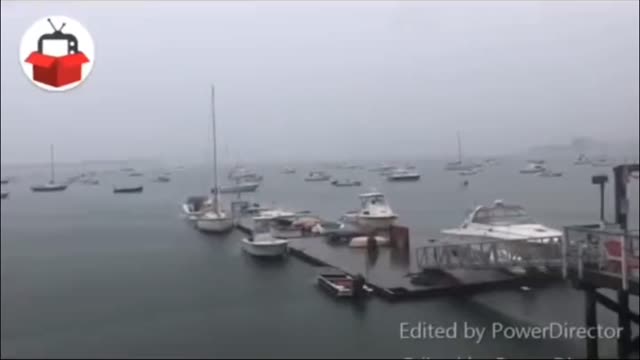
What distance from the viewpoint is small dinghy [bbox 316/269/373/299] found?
28.1 feet

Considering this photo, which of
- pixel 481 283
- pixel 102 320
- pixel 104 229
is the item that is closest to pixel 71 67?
pixel 102 320

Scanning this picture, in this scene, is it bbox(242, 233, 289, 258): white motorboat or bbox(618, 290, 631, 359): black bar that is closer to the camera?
bbox(618, 290, 631, 359): black bar

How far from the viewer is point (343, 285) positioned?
8875 mm

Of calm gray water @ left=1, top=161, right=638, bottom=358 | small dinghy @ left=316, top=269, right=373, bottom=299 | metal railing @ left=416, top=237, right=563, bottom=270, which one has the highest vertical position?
metal railing @ left=416, top=237, right=563, bottom=270

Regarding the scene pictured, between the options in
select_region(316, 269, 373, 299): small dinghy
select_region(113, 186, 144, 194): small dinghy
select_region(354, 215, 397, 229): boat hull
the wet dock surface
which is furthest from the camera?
select_region(113, 186, 144, 194): small dinghy

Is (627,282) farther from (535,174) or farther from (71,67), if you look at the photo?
(535,174)

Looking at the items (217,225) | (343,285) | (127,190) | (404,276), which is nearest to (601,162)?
(127,190)

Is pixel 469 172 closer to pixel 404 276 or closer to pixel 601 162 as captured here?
pixel 601 162

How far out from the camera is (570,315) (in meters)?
7.59

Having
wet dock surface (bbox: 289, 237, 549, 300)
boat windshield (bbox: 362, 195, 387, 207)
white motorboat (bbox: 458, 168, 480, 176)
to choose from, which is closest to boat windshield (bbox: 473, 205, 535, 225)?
wet dock surface (bbox: 289, 237, 549, 300)

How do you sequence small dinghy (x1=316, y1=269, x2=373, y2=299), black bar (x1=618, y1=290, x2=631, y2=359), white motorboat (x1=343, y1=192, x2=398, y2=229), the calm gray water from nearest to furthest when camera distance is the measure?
black bar (x1=618, y1=290, x2=631, y2=359)
the calm gray water
small dinghy (x1=316, y1=269, x2=373, y2=299)
white motorboat (x1=343, y1=192, x2=398, y2=229)

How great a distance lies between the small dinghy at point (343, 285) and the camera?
337 inches

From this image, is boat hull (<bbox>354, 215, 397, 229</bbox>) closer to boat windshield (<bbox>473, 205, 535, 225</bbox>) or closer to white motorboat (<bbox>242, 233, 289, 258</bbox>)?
white motorboat (<bbox>242, 233, 289, 258</bbox>)

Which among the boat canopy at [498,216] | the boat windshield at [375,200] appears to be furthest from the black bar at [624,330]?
the boat windshield at [375,200]
